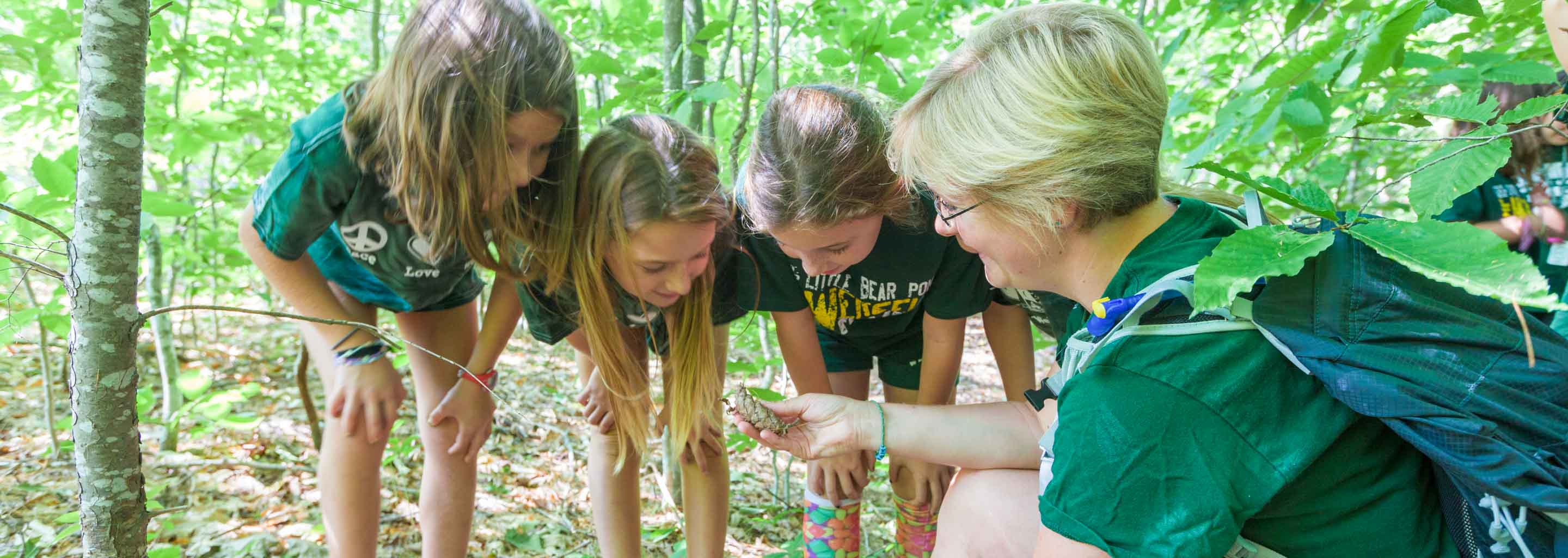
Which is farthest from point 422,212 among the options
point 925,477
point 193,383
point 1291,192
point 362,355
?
point 1291,192

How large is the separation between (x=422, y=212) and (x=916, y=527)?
1.71 meters

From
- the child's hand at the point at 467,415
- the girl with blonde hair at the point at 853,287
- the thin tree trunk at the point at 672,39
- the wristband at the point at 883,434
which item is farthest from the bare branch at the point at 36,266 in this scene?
the thin tree trunk at the point at 672,39

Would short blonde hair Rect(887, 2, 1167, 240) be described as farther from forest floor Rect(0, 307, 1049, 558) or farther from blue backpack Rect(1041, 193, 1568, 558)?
forest floor Rect(0, 307, 1049, 558)

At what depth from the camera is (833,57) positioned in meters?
2.46

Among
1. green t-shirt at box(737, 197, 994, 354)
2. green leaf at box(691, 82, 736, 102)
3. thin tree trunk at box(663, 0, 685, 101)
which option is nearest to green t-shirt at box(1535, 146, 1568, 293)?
green t-shirt at box(737, 197, 994, 354)

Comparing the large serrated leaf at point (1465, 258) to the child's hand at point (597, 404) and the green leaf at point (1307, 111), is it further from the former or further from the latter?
the child's hand at point (597, 404)

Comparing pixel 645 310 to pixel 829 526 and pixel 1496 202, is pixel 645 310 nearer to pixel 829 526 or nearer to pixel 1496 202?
pixel 829 526

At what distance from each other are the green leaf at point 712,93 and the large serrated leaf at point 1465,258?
59.3 inches

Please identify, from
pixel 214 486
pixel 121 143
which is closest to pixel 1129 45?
pixel 121 143

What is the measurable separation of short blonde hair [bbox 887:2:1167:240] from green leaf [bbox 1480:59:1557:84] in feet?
3.73

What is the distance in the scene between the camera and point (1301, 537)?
1.19 m

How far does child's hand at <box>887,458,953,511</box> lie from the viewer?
232cm

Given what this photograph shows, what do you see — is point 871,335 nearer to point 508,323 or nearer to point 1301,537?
point 508,323

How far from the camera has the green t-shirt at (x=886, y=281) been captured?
2.11 metres
